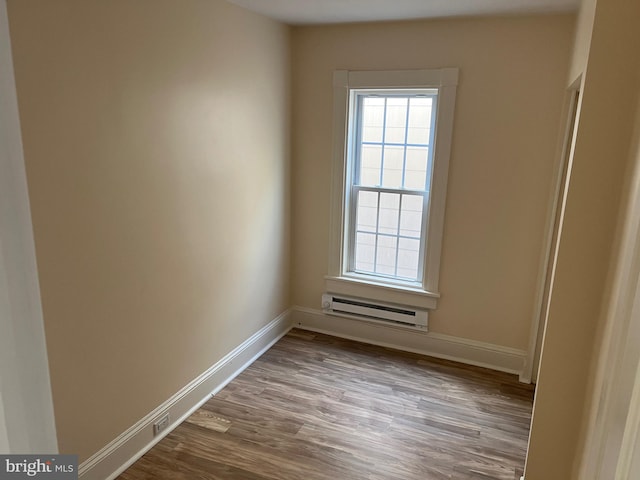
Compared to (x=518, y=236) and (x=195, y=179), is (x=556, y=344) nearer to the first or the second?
(x=518, y=236)

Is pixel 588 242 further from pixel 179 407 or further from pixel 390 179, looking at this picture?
pixel 179 407

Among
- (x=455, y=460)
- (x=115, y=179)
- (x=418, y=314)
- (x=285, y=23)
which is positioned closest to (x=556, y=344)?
(x=455, y=460)

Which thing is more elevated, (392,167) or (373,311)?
(392,167)

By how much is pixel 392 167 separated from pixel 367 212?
16.8 inches

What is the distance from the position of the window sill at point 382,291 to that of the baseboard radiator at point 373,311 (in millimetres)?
44

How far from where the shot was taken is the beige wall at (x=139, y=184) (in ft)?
6.02

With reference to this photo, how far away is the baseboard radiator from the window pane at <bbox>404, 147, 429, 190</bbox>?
3.31 feet

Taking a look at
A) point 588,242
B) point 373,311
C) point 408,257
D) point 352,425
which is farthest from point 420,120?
point 352,425

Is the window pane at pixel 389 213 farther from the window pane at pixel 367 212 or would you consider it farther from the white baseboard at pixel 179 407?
the white baseboard at pixel 179 407

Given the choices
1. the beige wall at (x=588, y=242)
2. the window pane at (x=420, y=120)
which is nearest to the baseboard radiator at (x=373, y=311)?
the window pane at (x=420, y=120)

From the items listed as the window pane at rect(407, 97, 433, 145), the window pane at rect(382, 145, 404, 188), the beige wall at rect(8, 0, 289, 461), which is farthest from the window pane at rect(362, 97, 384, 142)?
the beige wall at rect(8, 0, 289, 461)

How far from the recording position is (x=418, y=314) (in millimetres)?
3623

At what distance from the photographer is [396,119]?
3.51 m

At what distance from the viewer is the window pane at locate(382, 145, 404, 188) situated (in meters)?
3.56
